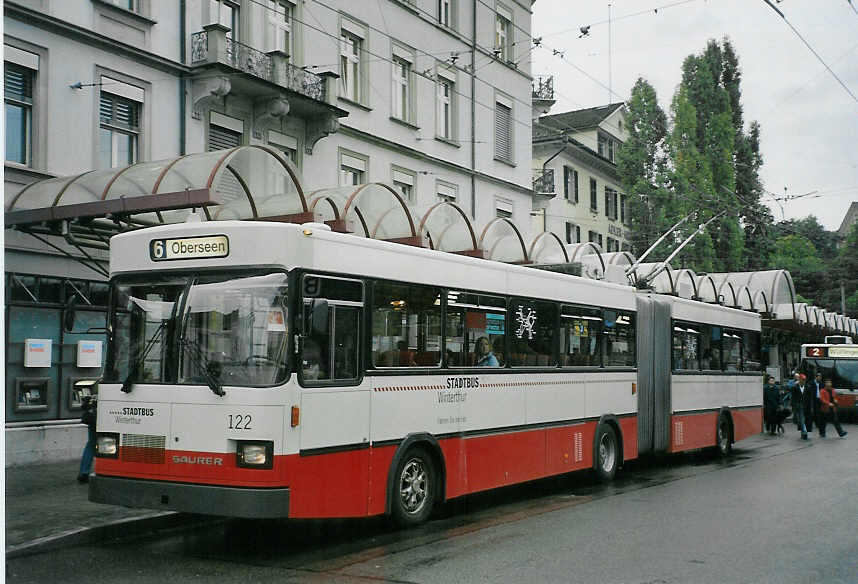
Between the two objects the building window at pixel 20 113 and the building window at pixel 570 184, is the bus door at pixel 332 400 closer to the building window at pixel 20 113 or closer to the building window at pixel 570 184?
the building window at pixel 20 113

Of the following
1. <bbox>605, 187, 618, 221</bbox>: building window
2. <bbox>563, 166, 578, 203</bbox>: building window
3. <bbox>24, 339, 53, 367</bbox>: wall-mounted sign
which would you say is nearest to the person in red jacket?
<bbox>24, 339, 53, 367</bbox>: wall-mounted sign

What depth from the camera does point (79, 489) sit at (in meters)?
12.0

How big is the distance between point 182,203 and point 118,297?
Answer: 3.82m

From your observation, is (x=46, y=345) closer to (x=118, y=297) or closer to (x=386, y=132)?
(x=118, y=297)

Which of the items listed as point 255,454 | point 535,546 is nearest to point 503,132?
point 535,546

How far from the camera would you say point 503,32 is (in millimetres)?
31062

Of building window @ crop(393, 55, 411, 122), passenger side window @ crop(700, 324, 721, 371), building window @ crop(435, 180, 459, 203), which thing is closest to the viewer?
passenger side window @ crop(700, 324, 721, 371)

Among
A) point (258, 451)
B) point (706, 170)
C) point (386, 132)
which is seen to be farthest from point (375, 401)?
point (706, 170)

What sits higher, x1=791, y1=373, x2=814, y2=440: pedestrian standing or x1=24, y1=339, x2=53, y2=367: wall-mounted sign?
x1=24, y1=339, x2=53, y2=367: wall-mounted sign

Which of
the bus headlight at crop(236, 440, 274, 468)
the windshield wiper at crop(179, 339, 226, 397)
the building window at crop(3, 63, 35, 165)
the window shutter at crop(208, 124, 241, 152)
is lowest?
the bus headlight at crop(236, 440, 274, 468)

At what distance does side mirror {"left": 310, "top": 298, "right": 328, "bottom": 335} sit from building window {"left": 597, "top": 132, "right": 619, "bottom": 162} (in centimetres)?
4548

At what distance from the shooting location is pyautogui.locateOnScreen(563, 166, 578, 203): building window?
45.5m

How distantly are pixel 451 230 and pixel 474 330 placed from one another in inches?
332

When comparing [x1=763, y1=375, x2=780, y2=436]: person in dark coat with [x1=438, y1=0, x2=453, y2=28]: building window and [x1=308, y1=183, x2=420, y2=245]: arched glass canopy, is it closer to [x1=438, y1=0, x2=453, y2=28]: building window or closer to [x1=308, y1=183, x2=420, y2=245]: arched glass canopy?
[x1=308, y1=183, x2=420, y2=245]: arched glass canopy
